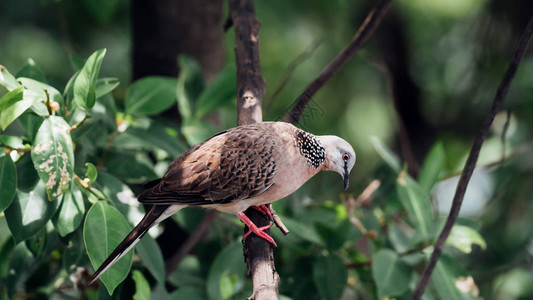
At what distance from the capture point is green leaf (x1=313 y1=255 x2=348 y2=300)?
2.99m

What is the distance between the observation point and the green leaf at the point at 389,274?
2.83 meters

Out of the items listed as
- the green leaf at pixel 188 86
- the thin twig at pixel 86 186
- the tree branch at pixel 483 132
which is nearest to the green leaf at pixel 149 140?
the green leaf at pixel 188 86

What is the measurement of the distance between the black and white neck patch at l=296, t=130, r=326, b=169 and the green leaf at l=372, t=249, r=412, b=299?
1.95 feet

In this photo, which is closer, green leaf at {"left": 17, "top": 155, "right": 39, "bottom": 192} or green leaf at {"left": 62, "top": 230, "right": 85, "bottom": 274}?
green leaf at {"left": 17, "top": 155, "right": 39, "bottom": 192}

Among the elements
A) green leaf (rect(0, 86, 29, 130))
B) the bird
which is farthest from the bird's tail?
green leaf (rect(0, 86, 29, 130))

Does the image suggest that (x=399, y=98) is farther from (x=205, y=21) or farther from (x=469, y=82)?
(x=205, y=21)

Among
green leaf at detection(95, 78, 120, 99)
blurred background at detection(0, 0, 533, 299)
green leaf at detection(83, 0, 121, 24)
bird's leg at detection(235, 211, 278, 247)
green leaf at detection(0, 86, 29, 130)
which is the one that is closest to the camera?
green leaf at detection(0, 86, 29, 130)

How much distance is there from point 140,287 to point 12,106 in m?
0.97

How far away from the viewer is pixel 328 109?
580cm

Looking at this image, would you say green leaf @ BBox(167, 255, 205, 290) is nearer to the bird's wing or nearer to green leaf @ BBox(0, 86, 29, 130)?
the bird's wing

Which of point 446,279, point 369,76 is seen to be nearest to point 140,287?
point 446,279

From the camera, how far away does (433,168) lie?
3408mm

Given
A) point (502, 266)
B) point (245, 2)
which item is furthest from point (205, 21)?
point (502, 266)

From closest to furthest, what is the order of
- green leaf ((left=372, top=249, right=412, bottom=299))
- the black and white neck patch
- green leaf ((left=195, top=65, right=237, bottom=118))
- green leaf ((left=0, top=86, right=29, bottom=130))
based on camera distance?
green leaf ((left=0, top=86, right=29, bottom=130)), the black and white neck patch, green leaf ((left=372, top=249, right=412, bottom=299)), green leaf ((left=195, top=65, right=237, bottom=118))
